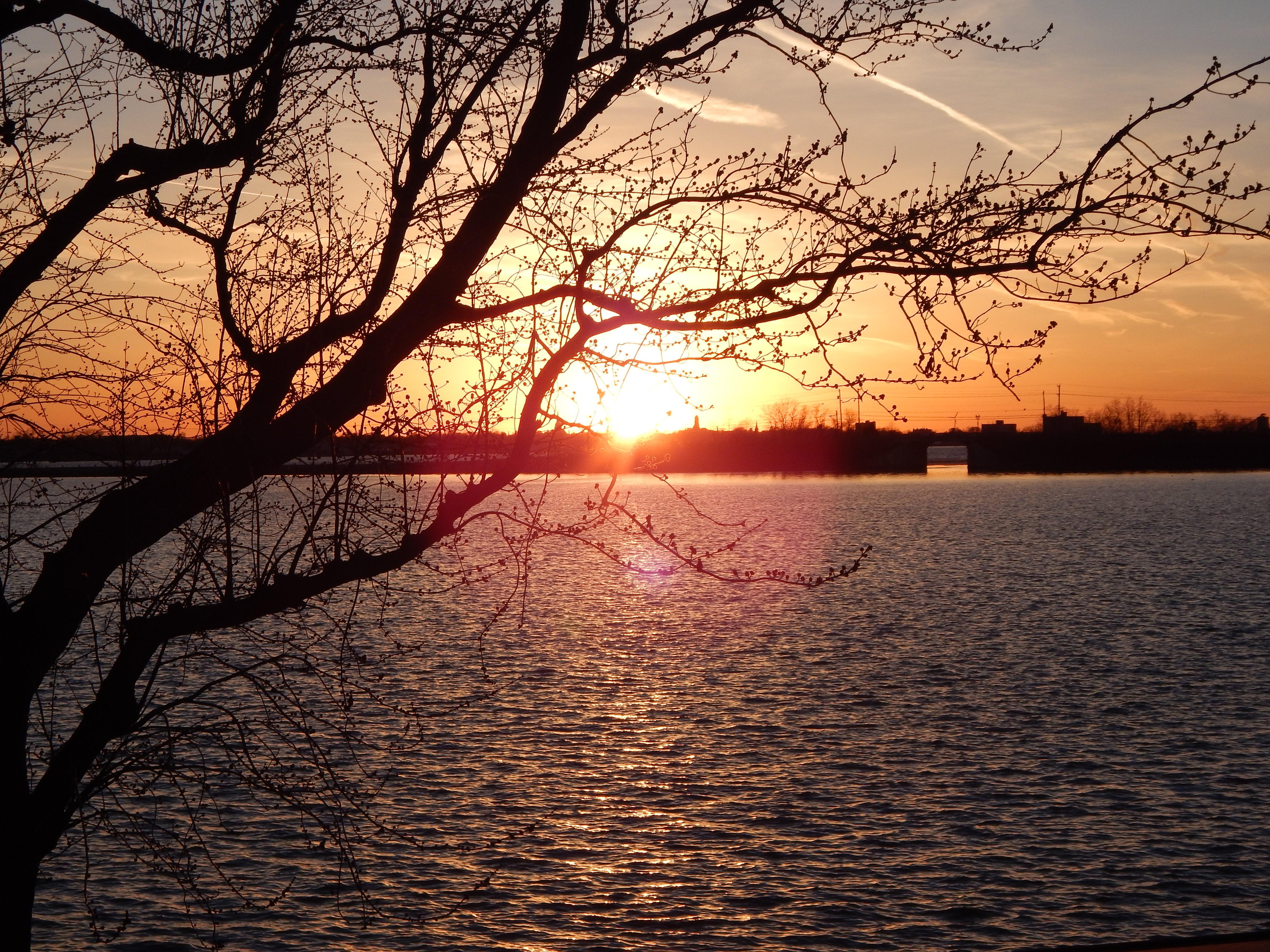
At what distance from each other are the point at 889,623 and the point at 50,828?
39.8 metres

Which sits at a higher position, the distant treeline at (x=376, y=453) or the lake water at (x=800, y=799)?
the distant treeline at (x=376, y=453)

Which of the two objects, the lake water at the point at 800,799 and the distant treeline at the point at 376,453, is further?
the lake water at the point at 800,799

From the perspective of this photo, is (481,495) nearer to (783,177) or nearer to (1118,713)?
(783,177)

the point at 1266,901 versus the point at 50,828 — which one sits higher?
the point at 50,828

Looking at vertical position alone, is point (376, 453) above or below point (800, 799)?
above

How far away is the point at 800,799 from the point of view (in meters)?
21.8

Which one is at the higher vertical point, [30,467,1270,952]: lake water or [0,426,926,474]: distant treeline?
[0,426,926,474]: distant treeline

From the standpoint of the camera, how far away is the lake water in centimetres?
1670

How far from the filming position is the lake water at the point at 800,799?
16.7 metres

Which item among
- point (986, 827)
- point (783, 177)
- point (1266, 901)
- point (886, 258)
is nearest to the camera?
point (886, 258)

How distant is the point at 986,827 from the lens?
66.8ft

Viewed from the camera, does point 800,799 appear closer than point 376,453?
No

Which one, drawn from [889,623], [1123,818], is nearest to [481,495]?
[1123,818]

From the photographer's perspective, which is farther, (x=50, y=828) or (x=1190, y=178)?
(x=50, y=828)
